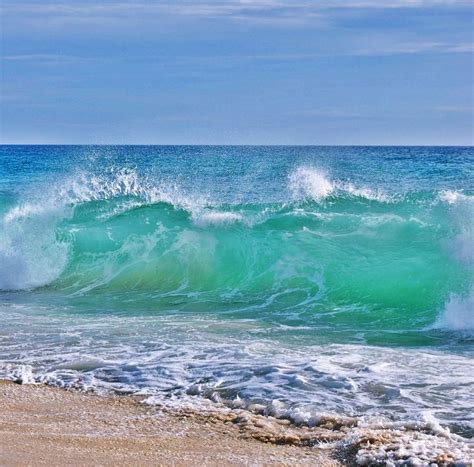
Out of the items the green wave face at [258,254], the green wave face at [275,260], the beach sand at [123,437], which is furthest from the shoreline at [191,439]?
the green wave face at [275,260]

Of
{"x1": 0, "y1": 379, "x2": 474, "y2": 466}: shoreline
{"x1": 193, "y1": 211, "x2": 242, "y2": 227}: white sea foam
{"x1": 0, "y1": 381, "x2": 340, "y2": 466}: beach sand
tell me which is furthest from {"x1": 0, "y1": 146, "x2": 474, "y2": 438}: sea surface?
{"x1": 0, "y1": 381, "x2": 340, "y2": 466}: beach sand

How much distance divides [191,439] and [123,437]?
459mm

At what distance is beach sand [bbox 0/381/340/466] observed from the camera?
4949mm

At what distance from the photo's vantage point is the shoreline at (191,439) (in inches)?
193

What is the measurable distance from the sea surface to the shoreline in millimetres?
296

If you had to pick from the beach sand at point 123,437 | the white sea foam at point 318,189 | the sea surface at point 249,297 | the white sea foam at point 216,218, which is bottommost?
the beach sand at point 123,437

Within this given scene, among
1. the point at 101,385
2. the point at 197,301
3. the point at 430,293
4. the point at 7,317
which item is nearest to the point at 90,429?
the point at 101,385

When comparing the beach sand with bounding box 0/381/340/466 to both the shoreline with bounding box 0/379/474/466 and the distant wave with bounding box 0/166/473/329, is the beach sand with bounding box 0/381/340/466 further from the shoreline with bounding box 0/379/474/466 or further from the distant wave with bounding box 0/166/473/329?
the distant wave with bounding box 0/166/473/329

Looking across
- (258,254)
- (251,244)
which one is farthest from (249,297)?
(251,244)

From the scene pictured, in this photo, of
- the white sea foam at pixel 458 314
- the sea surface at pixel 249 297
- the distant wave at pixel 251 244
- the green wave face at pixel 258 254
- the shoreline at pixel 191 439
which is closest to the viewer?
the shoreline at pixel 191 439

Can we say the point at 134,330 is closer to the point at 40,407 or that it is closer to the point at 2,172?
the point at 40,407

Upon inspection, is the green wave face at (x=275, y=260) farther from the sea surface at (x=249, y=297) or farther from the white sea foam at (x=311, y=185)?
the white sea foam at (x=311, y=185)

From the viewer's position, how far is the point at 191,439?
532cm

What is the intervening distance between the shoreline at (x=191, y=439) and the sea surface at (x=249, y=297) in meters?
0.30
